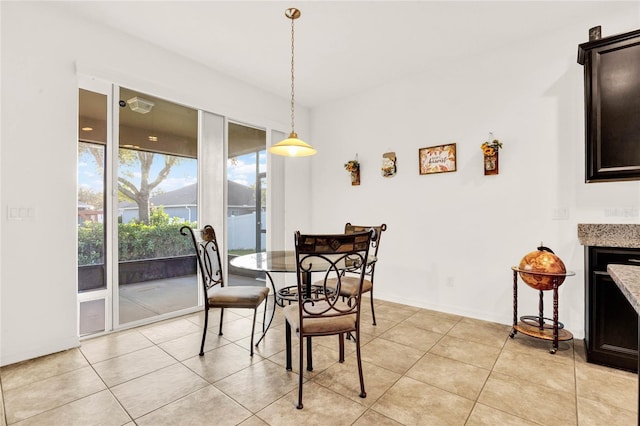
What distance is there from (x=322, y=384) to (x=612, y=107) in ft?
9.88

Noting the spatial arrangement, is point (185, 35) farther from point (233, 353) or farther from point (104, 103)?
point (233, 353)

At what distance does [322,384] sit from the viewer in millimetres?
2010

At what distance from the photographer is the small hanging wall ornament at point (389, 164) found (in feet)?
12.9

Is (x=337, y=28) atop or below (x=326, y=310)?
atop

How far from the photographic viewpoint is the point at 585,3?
2.51 meters

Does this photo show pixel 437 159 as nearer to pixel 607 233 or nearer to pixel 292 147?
pixel 607 233

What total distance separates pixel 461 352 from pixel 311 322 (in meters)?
1.43

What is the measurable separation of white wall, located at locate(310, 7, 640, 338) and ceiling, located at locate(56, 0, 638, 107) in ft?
0.83

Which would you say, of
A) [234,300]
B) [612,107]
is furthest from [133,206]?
[612,107]

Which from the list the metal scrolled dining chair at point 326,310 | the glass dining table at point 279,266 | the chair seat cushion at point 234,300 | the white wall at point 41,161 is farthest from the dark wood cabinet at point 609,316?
the white wall at point 41,161

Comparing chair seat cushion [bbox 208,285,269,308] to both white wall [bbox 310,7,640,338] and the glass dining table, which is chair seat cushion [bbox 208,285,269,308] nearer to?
the glass dining table

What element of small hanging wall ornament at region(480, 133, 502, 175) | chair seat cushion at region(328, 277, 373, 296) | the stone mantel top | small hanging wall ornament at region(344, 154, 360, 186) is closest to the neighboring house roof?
small hanging wall ornament at region(344, 154, 360, 186)

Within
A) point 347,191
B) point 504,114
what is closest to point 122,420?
point 347,191

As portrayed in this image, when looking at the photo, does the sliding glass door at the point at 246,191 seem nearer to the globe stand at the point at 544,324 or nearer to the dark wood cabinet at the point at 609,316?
the globe stand at the point at 544,324
